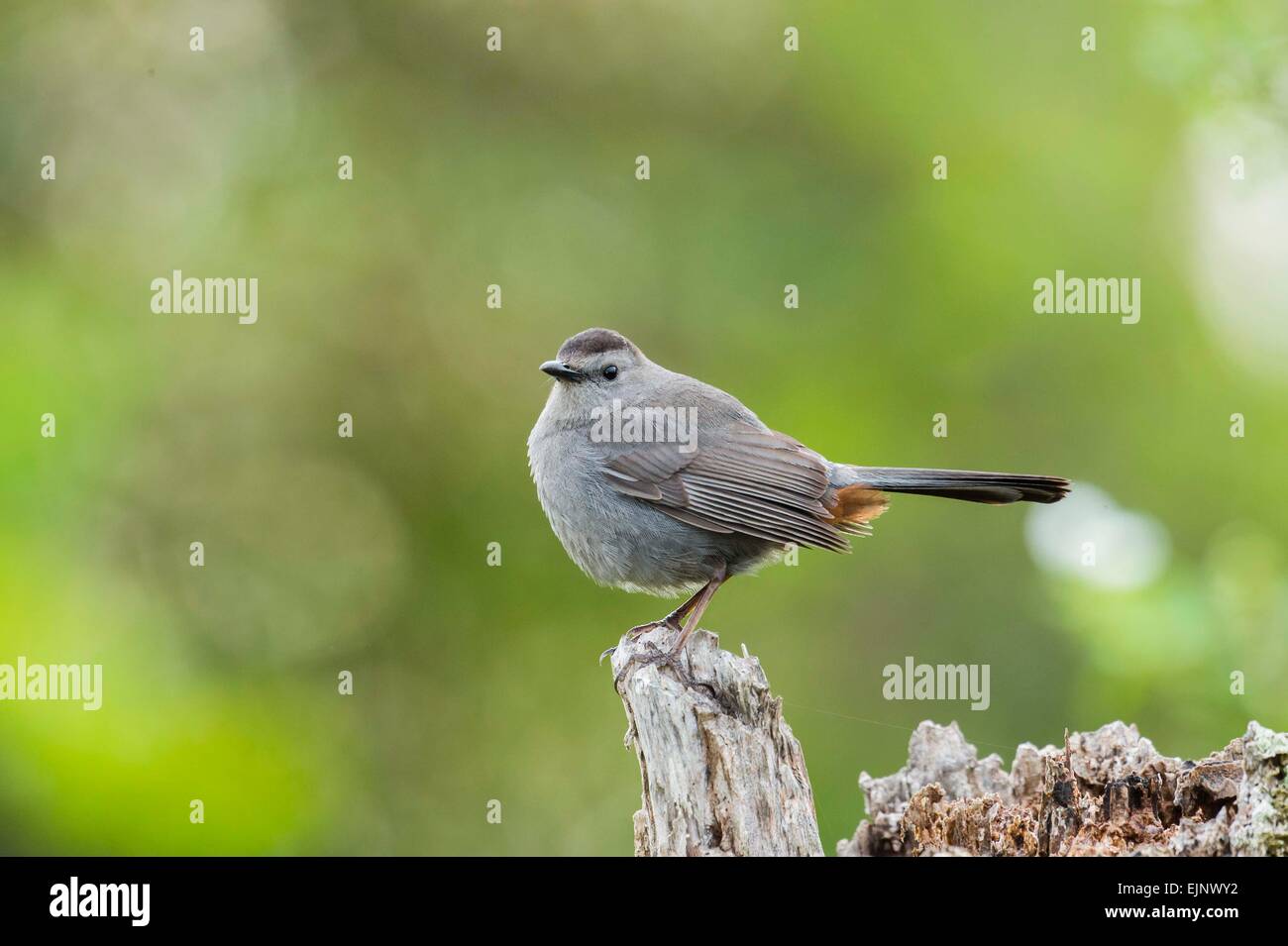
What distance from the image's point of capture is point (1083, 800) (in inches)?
167

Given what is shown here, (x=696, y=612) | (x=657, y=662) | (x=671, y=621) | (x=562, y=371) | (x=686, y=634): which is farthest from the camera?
(x=562, y=371)

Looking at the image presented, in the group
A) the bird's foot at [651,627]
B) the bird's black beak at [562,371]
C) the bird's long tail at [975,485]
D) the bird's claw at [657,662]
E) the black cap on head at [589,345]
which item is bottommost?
the bird's claw at [657,662]

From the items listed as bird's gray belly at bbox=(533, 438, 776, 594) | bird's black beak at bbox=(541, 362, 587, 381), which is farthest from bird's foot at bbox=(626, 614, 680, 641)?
bird's black beak at bbox=(541, 362, 587, 381)

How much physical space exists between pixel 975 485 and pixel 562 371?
2.05 m

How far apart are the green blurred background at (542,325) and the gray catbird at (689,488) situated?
2.28 metres

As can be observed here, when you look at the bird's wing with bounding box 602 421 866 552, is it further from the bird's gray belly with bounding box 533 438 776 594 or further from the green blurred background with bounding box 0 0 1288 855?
the green blurred background with bounding box 0 0 1288 855

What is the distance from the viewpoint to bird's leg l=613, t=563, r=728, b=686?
16.2 feet

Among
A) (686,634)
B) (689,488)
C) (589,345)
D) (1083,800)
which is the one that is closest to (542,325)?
(589,345)

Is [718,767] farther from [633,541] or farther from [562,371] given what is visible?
[562,371]

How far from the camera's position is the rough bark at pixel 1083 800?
3592 mm

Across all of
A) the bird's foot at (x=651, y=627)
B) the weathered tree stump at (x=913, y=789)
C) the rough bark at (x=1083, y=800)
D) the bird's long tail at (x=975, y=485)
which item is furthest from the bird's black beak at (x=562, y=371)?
the rough bark at (x=1083, y=800)

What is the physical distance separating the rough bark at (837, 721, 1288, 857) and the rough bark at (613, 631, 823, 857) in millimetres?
422

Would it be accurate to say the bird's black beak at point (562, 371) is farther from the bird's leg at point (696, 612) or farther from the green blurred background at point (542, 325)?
the green blurred background at point (542, 325)

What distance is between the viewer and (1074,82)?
28.8ft
